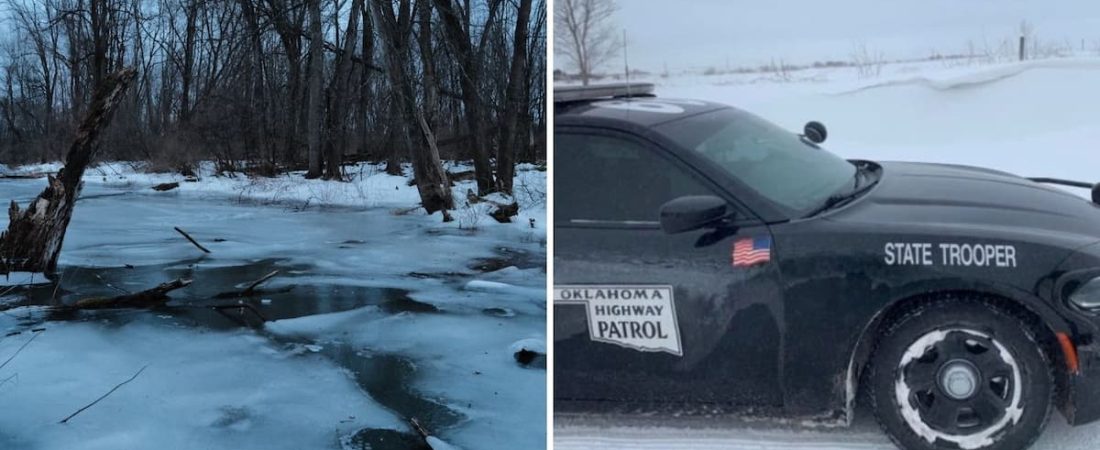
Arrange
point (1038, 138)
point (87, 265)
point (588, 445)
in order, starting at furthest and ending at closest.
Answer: point (87, 265)
point (588, 445)
point (1038, 138)

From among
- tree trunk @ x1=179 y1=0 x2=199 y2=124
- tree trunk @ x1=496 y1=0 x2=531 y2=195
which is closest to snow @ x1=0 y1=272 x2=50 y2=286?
tree trunk @ x1=179 y1=0 x2=199 y2=124

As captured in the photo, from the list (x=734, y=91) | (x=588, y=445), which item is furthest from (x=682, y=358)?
(x=734, y=91)

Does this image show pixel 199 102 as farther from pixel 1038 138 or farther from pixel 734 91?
pixel 1038 138

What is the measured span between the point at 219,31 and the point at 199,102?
353 mm

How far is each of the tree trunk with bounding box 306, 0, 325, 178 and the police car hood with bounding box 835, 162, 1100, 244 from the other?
9.75 ft

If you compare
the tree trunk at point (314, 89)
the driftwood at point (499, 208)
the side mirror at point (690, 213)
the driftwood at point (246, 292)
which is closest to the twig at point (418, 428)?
the driftwood at point (499, 208)

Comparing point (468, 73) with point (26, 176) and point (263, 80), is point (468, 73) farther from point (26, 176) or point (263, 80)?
point (26, 176)

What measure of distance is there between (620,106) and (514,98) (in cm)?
163

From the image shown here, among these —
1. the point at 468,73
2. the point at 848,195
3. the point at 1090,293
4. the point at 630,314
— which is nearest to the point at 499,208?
the point at 468,73

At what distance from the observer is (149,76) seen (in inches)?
153

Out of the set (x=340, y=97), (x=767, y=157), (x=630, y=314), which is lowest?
(x=630, y=314)

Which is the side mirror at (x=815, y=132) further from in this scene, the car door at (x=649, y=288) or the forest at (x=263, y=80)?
the forest at (x=263, y=80)

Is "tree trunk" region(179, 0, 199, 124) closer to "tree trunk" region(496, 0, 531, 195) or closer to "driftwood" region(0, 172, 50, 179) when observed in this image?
"driftwood" region(0, 172, 50, 179)

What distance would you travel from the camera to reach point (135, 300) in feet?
11.2
